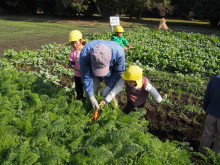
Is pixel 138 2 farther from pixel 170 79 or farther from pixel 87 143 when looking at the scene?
pixel 87 143

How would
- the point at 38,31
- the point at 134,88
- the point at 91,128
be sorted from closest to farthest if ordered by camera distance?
the point at 91,128 → the point at 134,88 → the point at 38,31

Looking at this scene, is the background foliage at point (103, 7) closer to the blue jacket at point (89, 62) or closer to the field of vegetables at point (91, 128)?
the field of vegetables at point (91, 128)

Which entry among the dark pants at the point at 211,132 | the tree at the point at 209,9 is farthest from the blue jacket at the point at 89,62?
the tree at the point at 209,9

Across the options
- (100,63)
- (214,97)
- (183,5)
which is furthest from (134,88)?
(183,5)

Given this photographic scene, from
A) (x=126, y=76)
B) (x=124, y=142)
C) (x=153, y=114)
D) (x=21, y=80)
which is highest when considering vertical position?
(x=126, y=76)

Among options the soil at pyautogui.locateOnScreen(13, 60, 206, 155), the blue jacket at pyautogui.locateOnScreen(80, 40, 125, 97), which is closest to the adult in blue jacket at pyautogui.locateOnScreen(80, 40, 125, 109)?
the blue jacket at pyautogui.locateOnScreen(80, 40, 125, 97)

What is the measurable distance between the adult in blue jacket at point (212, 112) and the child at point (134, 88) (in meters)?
0.82

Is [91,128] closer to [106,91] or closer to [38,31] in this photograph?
[106,91]

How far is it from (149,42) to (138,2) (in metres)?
20.1

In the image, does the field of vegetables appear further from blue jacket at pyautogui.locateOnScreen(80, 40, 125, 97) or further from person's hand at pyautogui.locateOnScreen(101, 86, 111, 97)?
blue jacket at pyautogui.locateOnScreen(80, 40, 125, 97)

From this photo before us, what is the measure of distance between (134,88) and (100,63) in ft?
3.10

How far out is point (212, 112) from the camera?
345 centimetres

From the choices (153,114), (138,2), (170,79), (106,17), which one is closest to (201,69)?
(170,79)

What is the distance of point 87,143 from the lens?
2.89 metres
